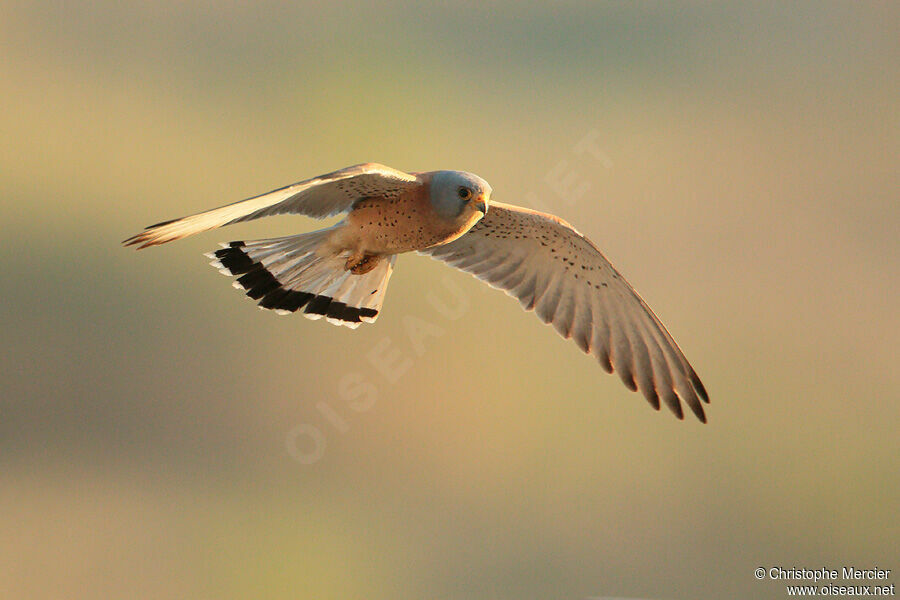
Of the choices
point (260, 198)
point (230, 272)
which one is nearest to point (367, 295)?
point (230, 272)

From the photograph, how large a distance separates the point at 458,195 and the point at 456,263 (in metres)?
1.18

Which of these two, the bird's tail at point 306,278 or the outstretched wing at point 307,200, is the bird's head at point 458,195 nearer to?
the outstretched wing at point 307,200

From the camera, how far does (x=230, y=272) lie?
4.38 meters

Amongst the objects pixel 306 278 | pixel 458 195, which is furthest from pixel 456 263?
pixel 458 195

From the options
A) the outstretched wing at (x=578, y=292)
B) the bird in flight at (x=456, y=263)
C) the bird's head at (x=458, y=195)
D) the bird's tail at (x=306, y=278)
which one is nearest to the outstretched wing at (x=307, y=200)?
the bird in flight at (x=456, y=263)

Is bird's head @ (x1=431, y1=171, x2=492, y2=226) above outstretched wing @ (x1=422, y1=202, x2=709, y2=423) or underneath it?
above

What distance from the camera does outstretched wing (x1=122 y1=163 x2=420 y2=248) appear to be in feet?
9.61

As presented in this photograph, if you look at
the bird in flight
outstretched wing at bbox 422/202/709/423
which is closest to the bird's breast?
the bird in flight

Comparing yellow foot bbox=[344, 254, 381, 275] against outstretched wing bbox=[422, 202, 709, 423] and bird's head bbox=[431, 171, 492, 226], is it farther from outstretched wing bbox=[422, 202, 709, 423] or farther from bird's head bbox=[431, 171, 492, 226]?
bird's head bbox=[431, 171, 492, 226]

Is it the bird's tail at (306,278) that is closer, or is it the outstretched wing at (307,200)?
the outstretched wing at (307,200)

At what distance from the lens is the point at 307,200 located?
405 centimetres

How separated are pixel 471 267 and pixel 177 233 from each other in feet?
7.65

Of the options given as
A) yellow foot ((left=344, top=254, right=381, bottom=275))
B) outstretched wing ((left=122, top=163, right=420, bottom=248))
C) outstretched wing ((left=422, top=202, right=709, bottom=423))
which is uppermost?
outstretched wing ((left=122, top=163, right=420, bottom=248))

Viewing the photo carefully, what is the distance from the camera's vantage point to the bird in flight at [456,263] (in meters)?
3.99
